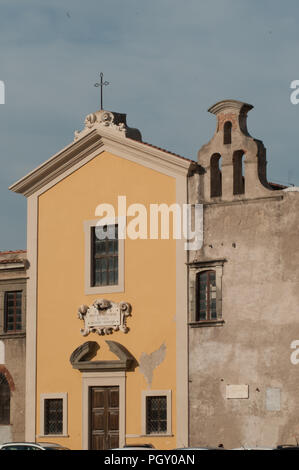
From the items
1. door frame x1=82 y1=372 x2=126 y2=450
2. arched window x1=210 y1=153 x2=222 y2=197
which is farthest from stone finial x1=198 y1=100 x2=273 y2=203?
door frame x1=82 y1=372 x2=126 y2=450

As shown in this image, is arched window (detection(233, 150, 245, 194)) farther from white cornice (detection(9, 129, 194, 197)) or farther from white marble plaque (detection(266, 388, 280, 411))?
white marble plaque (detection(266, 388, 280, 411))

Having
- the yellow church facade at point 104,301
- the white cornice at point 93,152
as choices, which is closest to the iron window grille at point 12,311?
the yellow church facade at point 104,301

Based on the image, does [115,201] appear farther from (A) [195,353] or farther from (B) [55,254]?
(A) [195,353]

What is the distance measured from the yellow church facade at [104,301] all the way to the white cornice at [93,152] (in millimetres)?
43

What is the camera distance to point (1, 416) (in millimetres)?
42156

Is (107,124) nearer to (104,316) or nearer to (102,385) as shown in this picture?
(104,316)

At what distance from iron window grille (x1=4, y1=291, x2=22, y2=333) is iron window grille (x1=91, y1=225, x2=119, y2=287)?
3.34m

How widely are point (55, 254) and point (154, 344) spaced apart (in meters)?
5.12

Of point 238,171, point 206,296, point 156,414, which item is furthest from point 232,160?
point 156,414

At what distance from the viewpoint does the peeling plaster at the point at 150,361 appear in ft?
127

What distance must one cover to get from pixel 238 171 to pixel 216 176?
78 cm

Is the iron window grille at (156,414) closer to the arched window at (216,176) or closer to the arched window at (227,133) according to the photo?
the arched window at (216,176)

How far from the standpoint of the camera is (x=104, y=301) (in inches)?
1580

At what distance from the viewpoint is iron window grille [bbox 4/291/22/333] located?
42.6m
